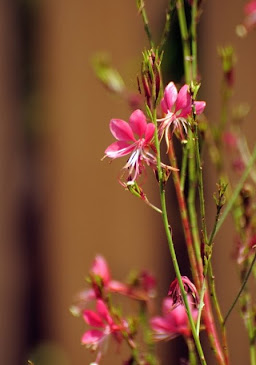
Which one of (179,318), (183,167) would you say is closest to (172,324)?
(179,318)

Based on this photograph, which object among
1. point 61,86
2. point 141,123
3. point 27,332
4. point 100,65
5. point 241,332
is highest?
point 61,86

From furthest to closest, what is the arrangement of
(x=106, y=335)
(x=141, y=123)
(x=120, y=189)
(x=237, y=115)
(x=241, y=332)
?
1. (x=120, y=189)
2. (x=241, y=332)
3. (x=237, y=115)
4. (x=106, y=335)
5. (x=141, y=123)

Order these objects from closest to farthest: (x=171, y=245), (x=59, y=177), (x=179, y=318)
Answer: (x=171, y=245)
(x=179, y=318)
(x=59, y=177)

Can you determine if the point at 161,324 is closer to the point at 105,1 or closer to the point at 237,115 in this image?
the point at 237,115

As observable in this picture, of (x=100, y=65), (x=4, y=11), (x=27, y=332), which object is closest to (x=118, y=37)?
(x=4, y=11)

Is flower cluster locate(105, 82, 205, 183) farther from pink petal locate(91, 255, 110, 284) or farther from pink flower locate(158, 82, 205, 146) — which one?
pink petal locate(91, 255, 110, 284)

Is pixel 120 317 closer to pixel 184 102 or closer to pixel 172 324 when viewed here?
pixel 172 324

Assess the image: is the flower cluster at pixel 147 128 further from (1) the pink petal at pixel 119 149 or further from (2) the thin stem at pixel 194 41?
(2) the thin stem at pixel 194 41

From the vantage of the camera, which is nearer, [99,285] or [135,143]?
[135,143]
